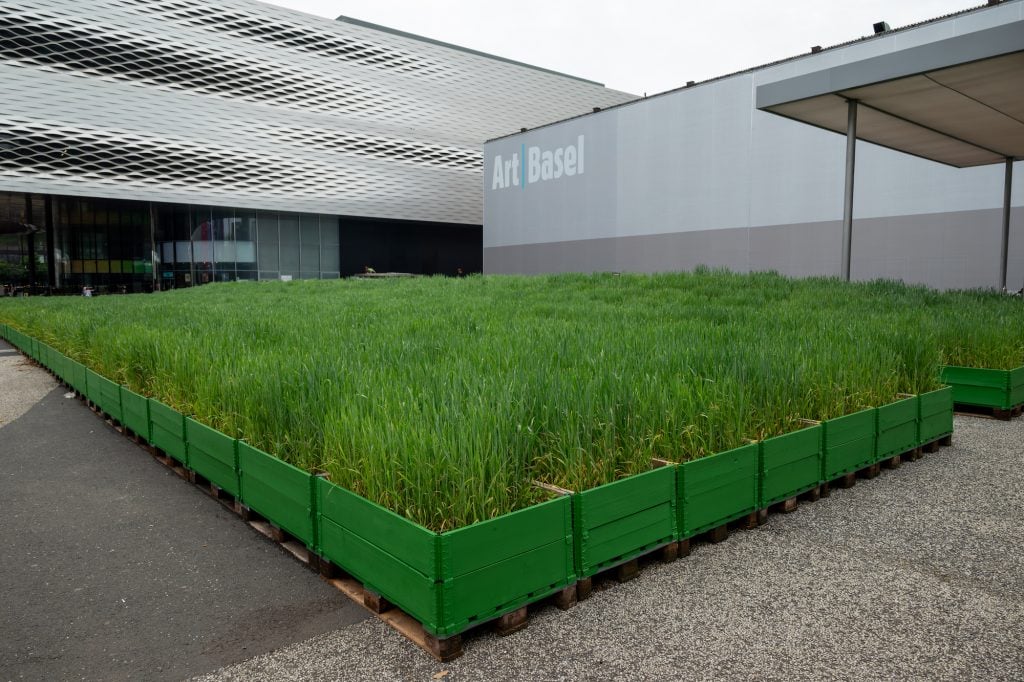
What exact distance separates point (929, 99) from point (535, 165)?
22.9m

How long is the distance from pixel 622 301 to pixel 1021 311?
266 inches

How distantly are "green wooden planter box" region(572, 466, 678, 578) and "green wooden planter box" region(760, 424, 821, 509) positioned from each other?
3.25ft

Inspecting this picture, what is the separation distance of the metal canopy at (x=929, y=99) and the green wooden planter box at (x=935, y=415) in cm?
620

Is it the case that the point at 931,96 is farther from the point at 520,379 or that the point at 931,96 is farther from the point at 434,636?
the point at 434,636

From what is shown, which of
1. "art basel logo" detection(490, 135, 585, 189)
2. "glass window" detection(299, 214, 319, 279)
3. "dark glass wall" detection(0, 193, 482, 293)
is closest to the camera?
"art basel logo" detection(490, 135, 585, 189)

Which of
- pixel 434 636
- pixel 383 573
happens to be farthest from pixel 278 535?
pixel 434 636

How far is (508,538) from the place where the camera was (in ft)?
11.3

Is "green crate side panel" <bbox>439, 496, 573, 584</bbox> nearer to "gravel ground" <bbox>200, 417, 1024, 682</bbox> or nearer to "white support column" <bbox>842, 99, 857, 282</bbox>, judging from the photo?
"gravel ground" <bbox>200, 417, 1024, 682</bbox>

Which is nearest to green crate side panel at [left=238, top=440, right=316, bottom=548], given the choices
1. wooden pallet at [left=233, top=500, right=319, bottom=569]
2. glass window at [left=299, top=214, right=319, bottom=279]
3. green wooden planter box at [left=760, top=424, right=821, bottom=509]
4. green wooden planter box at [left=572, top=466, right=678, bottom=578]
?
wooden pallet at [left=233, top=500, right=319, bottom=569]

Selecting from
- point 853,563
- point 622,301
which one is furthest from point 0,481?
point 622,301

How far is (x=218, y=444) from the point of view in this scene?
17.8 ft

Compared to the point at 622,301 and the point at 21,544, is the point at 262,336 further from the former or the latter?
the point at 622,301

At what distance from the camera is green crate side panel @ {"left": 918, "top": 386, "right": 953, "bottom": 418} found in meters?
6.57

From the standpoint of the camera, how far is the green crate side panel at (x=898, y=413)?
238 inches
